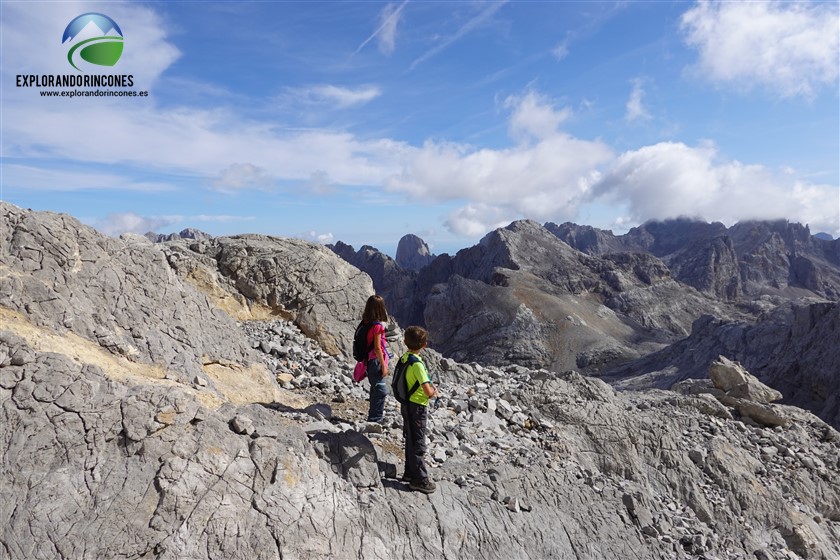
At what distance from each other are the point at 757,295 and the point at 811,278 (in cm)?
3089

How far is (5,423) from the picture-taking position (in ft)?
22.0

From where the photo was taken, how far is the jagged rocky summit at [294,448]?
6.64 m

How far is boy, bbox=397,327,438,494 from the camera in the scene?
327 inches

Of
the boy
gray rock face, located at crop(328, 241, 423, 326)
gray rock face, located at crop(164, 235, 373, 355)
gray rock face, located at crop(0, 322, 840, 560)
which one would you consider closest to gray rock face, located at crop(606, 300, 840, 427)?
gray rock face, located at crop(0, 322, 840, 560)

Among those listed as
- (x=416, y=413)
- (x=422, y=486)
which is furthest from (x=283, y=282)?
(x=422, y=486)

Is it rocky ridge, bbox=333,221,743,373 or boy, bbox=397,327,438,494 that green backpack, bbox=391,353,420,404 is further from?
rocky ridge, bbox=333,221,743,373

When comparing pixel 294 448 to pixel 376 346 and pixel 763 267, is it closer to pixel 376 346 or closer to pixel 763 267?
pixel 376 346

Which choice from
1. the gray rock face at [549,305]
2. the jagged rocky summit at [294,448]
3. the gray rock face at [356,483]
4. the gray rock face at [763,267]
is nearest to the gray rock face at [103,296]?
the jagged rocky summit at [294,448]

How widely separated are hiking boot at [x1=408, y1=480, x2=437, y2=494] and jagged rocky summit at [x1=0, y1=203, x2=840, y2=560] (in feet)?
0.49

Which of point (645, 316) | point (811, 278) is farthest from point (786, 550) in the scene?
point (811, 278)

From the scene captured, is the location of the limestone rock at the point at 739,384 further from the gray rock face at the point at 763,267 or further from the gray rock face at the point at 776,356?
the gray rock face at the point at 763,267

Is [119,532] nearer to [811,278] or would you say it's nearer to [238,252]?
[238,252]

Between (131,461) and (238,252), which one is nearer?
(131,461)

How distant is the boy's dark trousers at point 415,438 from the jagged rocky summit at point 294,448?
14.7 inches
